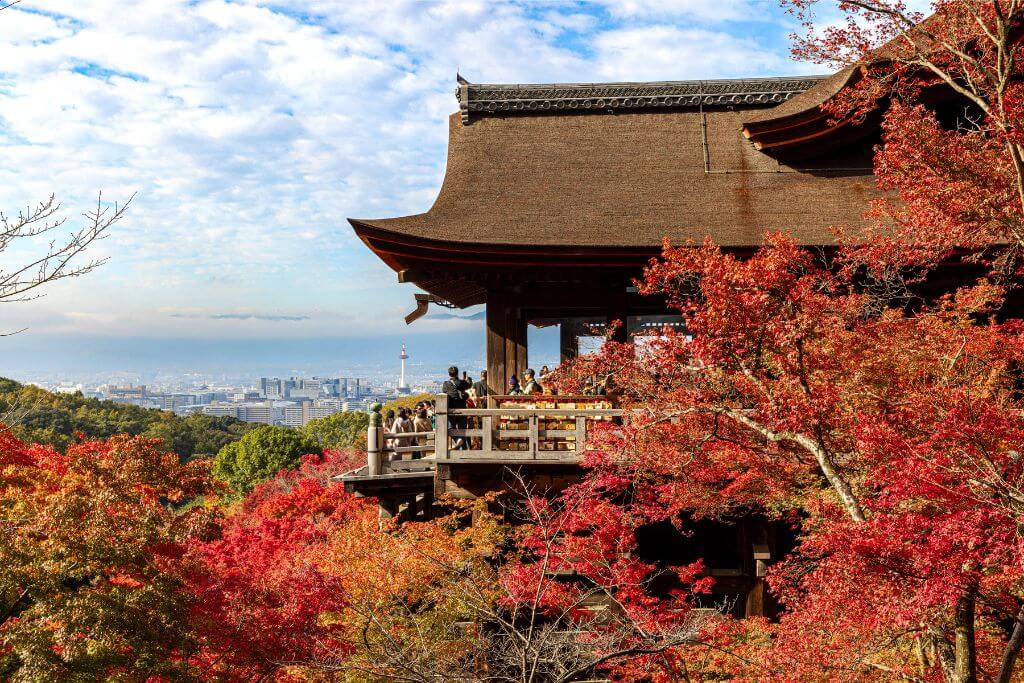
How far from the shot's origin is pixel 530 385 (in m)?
12.6

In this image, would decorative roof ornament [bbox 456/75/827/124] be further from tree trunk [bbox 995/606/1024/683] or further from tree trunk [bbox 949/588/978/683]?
tree trunk [bbox 995/606/1024/683]

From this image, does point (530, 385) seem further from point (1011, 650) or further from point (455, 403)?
point (1011, 650)

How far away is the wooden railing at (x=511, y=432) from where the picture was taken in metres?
11.3

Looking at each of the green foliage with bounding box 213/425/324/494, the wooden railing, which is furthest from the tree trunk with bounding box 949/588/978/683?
the green foliage with bounding box 213/425/324/494

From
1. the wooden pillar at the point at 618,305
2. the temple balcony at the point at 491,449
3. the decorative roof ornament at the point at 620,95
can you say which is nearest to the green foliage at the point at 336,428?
the decorative roof ornament at the point at 620,95

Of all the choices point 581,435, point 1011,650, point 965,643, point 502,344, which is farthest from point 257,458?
point 1011,650

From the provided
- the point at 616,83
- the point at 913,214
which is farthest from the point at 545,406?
the point at 616,83

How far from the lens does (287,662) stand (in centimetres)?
882

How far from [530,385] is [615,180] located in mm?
5132

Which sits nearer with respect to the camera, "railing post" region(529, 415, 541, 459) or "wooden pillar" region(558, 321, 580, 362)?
"railing post" region(529, 415, 541, 459)

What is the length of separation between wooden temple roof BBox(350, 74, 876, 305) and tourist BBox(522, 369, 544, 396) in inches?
71.4

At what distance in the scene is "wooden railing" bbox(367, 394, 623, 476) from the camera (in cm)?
1133

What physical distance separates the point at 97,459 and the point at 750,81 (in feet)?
50.0

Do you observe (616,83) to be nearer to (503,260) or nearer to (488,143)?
(488,143)
